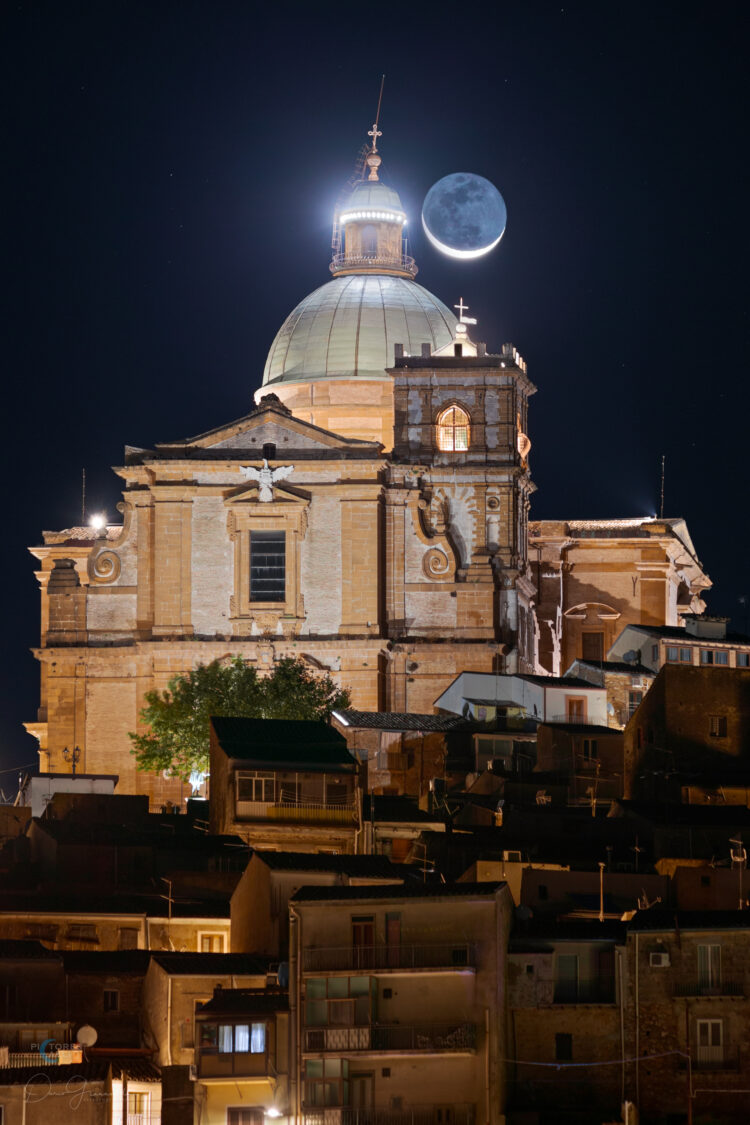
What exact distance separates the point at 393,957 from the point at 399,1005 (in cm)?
85

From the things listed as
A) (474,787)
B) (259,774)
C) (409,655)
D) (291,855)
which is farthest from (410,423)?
(291,855)

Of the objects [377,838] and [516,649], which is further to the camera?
[516,649]

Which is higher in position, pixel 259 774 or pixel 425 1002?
pixel 259 774

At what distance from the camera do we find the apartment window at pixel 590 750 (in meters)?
82.3

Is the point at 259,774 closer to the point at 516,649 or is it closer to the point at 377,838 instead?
the point at 377,838

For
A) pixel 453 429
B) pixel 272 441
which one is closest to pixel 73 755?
pixel 272 441

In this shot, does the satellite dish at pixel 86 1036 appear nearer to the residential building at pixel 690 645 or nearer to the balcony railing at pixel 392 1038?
the balcony railing at pixel 392 1038

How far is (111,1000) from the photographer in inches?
2347

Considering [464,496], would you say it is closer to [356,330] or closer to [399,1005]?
[356,330]

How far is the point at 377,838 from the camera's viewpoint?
7306cm

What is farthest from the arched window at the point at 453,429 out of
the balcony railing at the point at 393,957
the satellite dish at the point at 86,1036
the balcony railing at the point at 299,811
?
the balcony railing at the point at 393,957

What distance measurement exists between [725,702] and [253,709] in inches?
612

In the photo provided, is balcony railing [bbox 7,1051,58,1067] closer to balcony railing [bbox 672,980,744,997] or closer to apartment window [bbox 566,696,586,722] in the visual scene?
balcony railing [bbox 672,980,744,997]

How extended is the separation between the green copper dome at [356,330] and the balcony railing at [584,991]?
191ft
